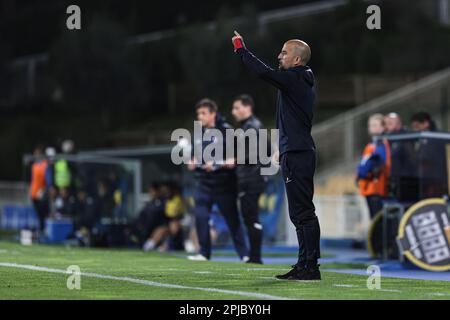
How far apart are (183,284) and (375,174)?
6.74m

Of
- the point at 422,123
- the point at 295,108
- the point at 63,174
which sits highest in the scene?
the point at 422,123

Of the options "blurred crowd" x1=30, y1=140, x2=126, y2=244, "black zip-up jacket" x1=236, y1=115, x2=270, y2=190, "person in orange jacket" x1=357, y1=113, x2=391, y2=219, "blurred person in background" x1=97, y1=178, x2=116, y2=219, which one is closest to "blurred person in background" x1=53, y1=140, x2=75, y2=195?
"blurred crowd" x1=30, y1=140, x2=126, y2=244

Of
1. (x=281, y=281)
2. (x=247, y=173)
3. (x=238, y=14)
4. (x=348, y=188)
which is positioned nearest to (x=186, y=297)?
(x=281, y=281)

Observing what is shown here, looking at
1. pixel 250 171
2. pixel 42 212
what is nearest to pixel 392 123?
pixel 250 171

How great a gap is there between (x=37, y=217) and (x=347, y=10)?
842 inches

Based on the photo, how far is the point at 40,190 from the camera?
22.3m

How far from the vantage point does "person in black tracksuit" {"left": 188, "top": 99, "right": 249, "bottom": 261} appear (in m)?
14.8

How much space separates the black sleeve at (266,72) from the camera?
9.88 m

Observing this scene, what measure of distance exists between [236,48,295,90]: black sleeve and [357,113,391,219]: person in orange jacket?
5.61 m

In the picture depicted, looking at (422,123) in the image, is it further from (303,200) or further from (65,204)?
(65,204)

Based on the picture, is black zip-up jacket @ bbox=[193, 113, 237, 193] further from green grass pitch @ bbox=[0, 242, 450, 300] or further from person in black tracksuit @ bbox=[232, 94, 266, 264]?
green grass pitch @ bbox=[0, 242, 450, 300]

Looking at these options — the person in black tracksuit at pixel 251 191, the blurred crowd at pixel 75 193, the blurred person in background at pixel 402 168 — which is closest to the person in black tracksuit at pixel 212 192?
the person in black tracksuit at pixel 251 191

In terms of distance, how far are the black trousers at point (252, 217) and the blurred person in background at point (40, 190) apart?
8.69 m

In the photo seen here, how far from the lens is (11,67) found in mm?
49000
